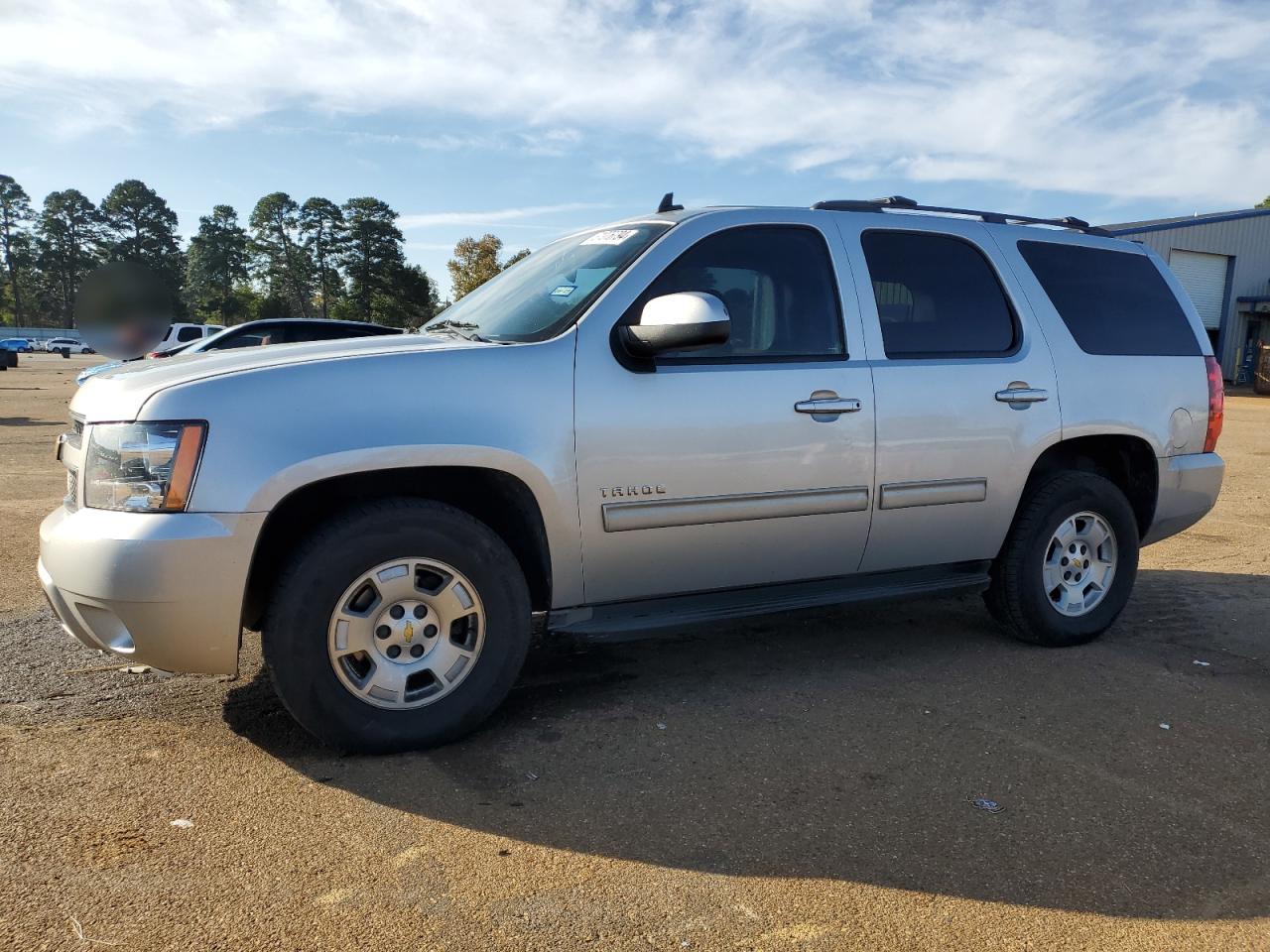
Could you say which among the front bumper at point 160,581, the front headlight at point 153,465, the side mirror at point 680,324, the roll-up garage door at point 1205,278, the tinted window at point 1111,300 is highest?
the roll-up garage door at point 1205,278

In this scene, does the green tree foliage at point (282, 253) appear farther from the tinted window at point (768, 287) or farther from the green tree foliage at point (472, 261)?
the tinted window at point (768, 287)

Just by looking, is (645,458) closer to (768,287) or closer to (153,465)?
(768,287)

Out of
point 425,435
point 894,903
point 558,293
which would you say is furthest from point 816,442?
point 894,903

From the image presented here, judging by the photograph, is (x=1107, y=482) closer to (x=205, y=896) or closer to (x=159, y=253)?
(x=205, y=896)

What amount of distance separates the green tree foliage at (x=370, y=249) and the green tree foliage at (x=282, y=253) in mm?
4182

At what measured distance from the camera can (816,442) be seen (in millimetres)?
3779

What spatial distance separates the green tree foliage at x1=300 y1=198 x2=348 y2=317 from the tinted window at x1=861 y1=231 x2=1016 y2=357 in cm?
8800

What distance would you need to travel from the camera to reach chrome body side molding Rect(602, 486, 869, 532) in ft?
11.4

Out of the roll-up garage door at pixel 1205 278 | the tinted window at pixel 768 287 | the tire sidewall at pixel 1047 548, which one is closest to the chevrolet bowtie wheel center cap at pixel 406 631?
the tinted window at pixel 768 287

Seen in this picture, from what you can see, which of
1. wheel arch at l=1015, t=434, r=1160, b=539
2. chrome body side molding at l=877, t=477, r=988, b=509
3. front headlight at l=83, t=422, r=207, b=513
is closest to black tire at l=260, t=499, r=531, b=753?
front headlight at l=83, t=422, r=207, b=513

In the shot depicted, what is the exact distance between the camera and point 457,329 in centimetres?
404

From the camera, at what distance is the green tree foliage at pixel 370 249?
83.3 metres

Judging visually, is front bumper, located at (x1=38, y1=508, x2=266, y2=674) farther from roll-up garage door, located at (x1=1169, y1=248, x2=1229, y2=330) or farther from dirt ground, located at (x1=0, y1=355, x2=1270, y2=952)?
roll-up garage door, located at (x1=1169, y1=248, x2=1229, y2=330)

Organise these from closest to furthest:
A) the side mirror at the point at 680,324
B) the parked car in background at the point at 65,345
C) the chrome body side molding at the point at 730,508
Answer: the side mirror at the point at 680,324, the chrome body side molding at the point at 730,508, the parked car in background at the point at 65,345
